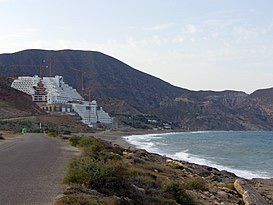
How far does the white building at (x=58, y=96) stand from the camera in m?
132

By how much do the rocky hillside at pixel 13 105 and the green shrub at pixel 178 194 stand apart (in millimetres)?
79535

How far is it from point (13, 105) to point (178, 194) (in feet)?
313

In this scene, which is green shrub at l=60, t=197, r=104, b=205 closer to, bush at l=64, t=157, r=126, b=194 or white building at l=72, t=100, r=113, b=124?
bush at l=64, t=157, r=126, b=194

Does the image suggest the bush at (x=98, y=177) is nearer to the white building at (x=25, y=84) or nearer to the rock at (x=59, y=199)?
the rock at (x=59, y=199)

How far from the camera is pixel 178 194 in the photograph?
1341cm

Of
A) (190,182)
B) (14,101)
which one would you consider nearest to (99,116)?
(14,101)

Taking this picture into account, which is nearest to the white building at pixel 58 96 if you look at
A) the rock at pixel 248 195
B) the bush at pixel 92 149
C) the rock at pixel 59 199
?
the bush at pixel 92 149

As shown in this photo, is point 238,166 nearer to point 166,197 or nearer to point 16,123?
point 166,197

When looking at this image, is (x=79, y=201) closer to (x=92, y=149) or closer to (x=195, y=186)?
(x=195, y=186)

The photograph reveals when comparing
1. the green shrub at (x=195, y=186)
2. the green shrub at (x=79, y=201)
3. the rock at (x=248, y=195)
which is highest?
the green shrub at (x=79, y=201)

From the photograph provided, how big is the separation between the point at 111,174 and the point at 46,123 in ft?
256

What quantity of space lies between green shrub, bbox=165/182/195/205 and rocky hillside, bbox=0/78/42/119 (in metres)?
79.5

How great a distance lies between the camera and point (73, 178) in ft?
39.2

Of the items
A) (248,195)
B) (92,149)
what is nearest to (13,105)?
(92,149)
